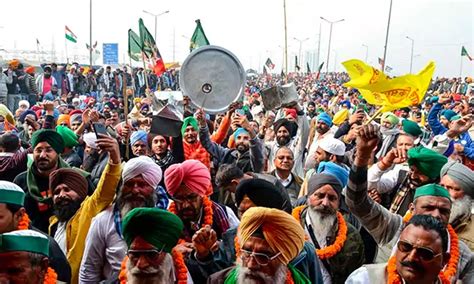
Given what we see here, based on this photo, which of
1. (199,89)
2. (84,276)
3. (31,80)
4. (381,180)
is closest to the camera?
(84,276)

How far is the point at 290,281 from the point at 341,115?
7403 millimetres

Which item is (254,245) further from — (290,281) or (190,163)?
(190,163)

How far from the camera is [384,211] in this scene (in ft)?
11.6

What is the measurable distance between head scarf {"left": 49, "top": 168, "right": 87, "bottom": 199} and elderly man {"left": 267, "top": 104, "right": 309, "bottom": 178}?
3.07 meters

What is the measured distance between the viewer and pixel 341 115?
10.1m

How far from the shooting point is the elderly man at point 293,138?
723 centimetres

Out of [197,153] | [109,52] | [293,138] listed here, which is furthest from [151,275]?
[109,52]

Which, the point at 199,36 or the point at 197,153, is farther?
the point at 199,36

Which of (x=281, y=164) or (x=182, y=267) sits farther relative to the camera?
(x=281, y=164)

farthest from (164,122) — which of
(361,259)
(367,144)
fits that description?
(367,144)

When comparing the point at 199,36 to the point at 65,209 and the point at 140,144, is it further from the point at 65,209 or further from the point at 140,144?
the point at 65,209

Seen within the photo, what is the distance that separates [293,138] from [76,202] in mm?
4131

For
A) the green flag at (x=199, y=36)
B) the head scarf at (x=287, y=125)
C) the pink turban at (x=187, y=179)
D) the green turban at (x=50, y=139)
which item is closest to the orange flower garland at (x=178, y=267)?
the pink turban at (x=187, y=179)

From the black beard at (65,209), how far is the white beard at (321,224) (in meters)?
1.69
